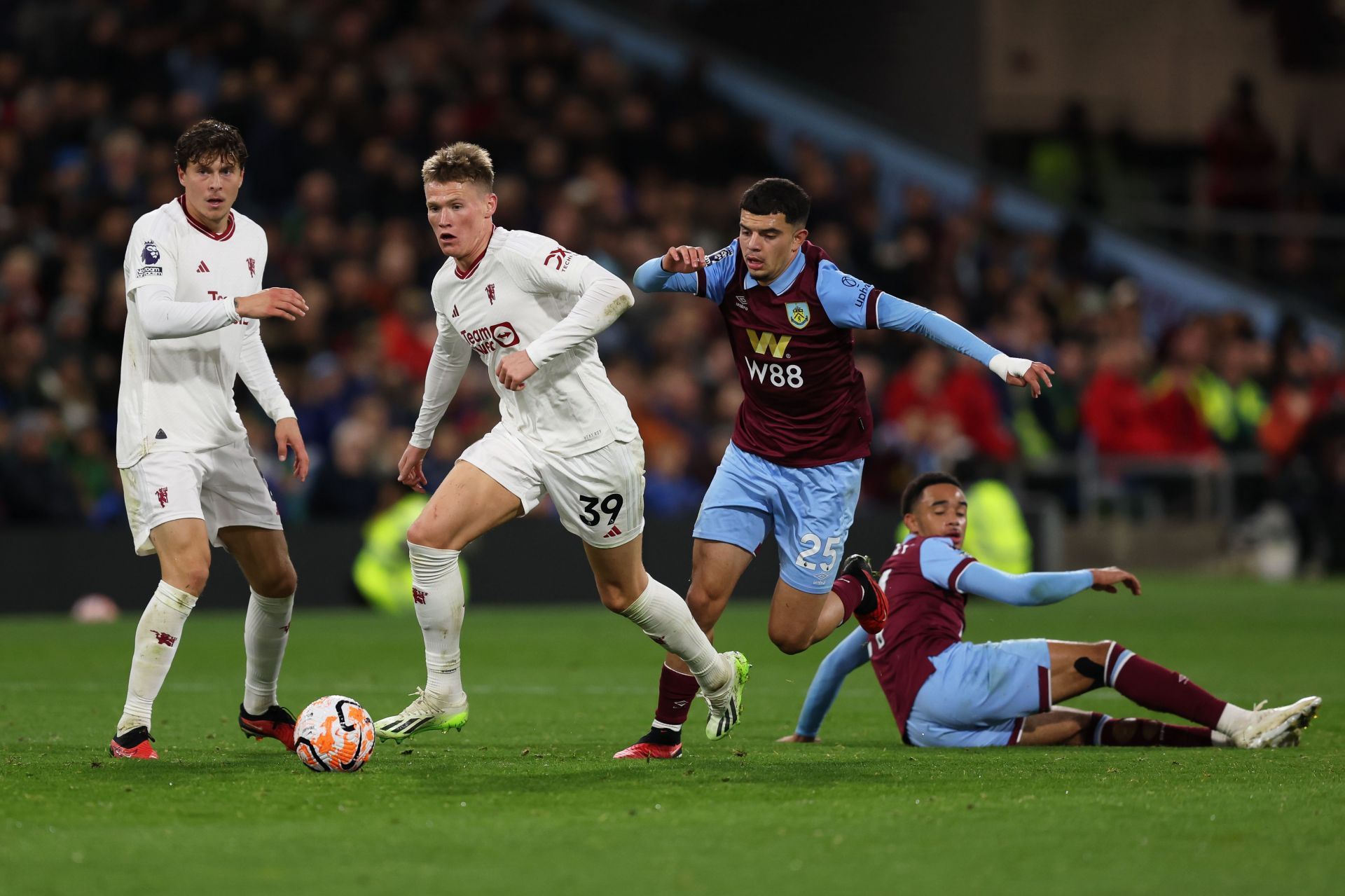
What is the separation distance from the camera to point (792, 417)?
7.63 metres

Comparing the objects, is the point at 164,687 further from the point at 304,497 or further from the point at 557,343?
the point at 304,497

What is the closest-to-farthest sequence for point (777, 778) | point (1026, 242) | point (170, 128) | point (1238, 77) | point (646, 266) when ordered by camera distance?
point (777, 778)
point (646, 266)
point (170, 128)
point (1026, 242)
point (1238, 77)

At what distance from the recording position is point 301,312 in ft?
21.6

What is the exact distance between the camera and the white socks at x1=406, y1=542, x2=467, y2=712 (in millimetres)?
6789

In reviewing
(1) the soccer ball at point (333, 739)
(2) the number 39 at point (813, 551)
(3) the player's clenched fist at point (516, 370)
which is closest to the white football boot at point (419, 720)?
(1) the soccer ball at point (333, 739)

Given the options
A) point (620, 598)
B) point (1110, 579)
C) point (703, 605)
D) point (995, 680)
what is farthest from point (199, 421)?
point (1110, 579)

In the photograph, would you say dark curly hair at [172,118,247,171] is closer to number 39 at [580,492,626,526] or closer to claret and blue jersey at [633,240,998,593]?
claret and blue jersey at [633,240,998,593]

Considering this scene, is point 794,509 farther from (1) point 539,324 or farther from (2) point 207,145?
(2) point 207,145

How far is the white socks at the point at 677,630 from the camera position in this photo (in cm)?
690

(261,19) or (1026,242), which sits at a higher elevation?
(261,19)

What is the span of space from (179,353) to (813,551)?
2.65 m

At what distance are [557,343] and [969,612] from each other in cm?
975

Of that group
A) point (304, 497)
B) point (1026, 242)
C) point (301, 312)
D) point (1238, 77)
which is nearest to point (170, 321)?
point (301, 312)

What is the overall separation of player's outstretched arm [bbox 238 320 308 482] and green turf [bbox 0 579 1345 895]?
1.21 m
